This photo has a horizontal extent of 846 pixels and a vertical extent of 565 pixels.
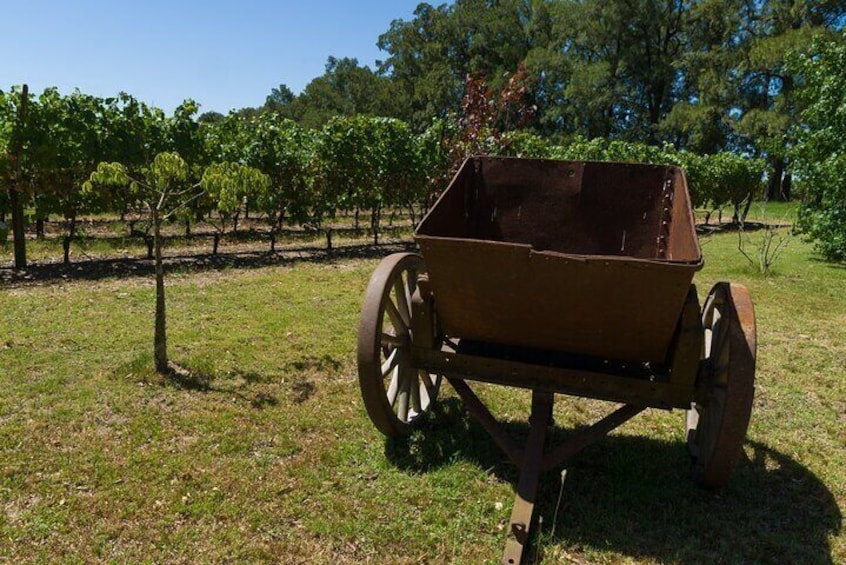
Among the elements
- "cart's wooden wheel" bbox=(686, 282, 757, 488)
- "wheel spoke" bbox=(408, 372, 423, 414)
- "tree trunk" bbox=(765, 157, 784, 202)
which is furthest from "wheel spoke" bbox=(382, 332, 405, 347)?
"tree trunk" bbox=(765, 157, 784, 202)

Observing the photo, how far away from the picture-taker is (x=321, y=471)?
372 centimetres

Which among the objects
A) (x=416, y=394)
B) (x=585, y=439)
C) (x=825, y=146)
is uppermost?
(x=825, y=146)

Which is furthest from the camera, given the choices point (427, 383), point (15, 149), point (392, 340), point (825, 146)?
point (825, 146)

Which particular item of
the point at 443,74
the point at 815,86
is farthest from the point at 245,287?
the point at 443,74

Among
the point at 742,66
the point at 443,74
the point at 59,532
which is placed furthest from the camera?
the point at 443,74

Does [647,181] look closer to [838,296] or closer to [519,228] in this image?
[519,228]

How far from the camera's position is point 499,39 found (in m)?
49.5

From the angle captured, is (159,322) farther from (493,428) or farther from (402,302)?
(493,428)

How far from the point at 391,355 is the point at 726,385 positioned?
198cm

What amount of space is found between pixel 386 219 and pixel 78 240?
12.9 meters

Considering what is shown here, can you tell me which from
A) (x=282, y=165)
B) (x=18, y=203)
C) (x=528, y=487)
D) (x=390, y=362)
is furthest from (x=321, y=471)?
(x=282, y=165)

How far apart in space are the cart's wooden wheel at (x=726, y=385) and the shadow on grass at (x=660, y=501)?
0.22 m

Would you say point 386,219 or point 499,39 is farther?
point 499,39

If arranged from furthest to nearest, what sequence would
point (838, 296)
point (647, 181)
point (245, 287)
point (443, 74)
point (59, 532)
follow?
point (443, 74) < point (838, 296) < point (245, 287) < point (647, 181) < point (59, 532)
